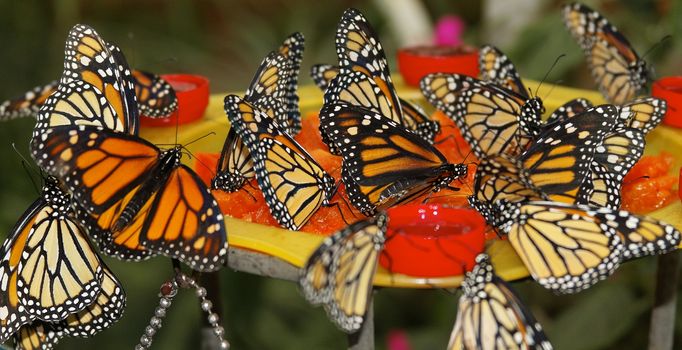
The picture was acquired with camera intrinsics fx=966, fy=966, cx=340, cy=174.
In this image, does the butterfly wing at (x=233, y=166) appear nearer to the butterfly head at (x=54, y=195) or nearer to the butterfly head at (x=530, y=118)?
the butterfly head at (x=54, y=195)

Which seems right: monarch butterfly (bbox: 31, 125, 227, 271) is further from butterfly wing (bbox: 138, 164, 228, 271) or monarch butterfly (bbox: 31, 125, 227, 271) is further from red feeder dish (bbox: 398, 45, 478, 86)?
red feeder dish (bbox: 398, 45, 478, 86)

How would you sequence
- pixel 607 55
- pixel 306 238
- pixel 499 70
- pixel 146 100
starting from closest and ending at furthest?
pixel 306 238
pixel 146 100
pixel 499 70
pixel 607 55

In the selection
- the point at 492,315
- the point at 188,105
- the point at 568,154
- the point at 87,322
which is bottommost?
the point at 87,322

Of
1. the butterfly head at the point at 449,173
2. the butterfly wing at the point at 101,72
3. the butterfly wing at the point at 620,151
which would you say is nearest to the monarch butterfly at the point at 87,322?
the butterfly wing at the point at 101,72

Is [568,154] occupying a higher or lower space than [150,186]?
higher

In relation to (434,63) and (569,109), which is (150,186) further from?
(434,63)

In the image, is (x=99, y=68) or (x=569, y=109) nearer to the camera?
(x=99, y=68)

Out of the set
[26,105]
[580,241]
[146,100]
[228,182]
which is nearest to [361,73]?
[228,182]

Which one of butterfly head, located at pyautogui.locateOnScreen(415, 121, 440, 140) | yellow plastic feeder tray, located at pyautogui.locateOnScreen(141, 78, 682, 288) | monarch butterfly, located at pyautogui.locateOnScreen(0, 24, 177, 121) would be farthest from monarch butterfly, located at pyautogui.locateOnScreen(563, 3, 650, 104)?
monarch butterfly, located at pyautogui.locateOnScreen(0, 24, 177, 121)

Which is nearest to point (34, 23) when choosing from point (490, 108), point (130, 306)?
point (130, 306)
